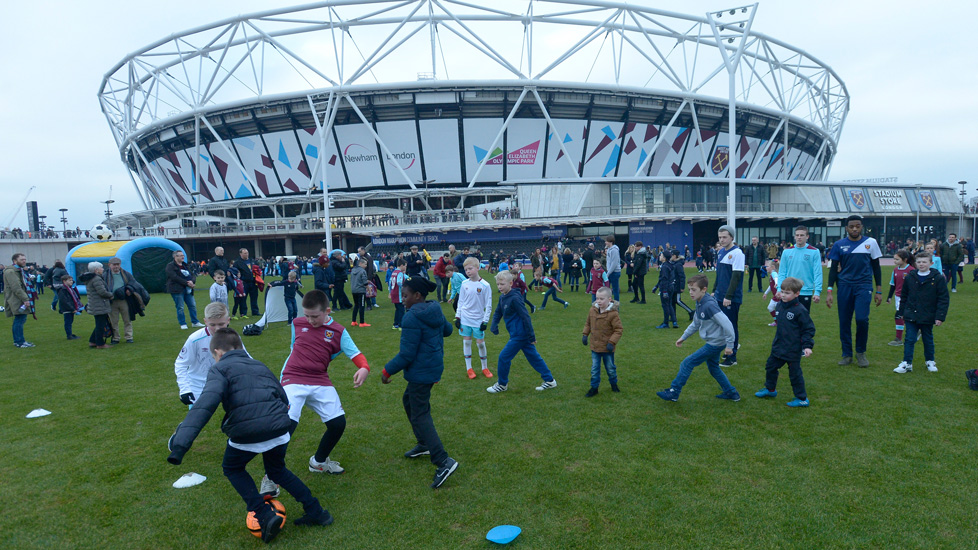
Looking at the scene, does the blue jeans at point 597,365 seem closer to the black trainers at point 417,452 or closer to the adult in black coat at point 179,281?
the black trainers at point 417,452

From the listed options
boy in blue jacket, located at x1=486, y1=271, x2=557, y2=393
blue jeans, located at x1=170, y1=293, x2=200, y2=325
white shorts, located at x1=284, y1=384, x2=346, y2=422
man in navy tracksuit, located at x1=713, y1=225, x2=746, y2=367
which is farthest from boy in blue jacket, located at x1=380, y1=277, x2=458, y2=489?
blue jeans, located at x1=170, y1=293, x2=200, y2=325

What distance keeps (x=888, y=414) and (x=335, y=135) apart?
1903 inches

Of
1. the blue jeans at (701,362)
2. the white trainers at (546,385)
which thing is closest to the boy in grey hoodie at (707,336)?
the blue jeans at (701,362)

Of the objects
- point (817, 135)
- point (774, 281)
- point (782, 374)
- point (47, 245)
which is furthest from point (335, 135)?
point (817, 135)

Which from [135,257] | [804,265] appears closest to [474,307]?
[804,265]

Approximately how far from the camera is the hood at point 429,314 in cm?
425

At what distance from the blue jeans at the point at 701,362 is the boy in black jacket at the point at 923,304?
120 inches

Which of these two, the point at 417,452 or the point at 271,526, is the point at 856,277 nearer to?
the point at 417,452

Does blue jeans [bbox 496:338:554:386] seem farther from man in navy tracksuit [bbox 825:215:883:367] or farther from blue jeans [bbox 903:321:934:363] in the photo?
blue jeans [bbox 903:321:934:363]

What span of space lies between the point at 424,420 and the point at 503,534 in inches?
48.5

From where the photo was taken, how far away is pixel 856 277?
6930mm

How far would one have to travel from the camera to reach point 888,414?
5266 mm

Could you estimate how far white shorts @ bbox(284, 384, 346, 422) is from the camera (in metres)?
3.91

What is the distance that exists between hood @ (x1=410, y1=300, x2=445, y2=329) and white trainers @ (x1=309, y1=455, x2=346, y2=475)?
1.52 metres
